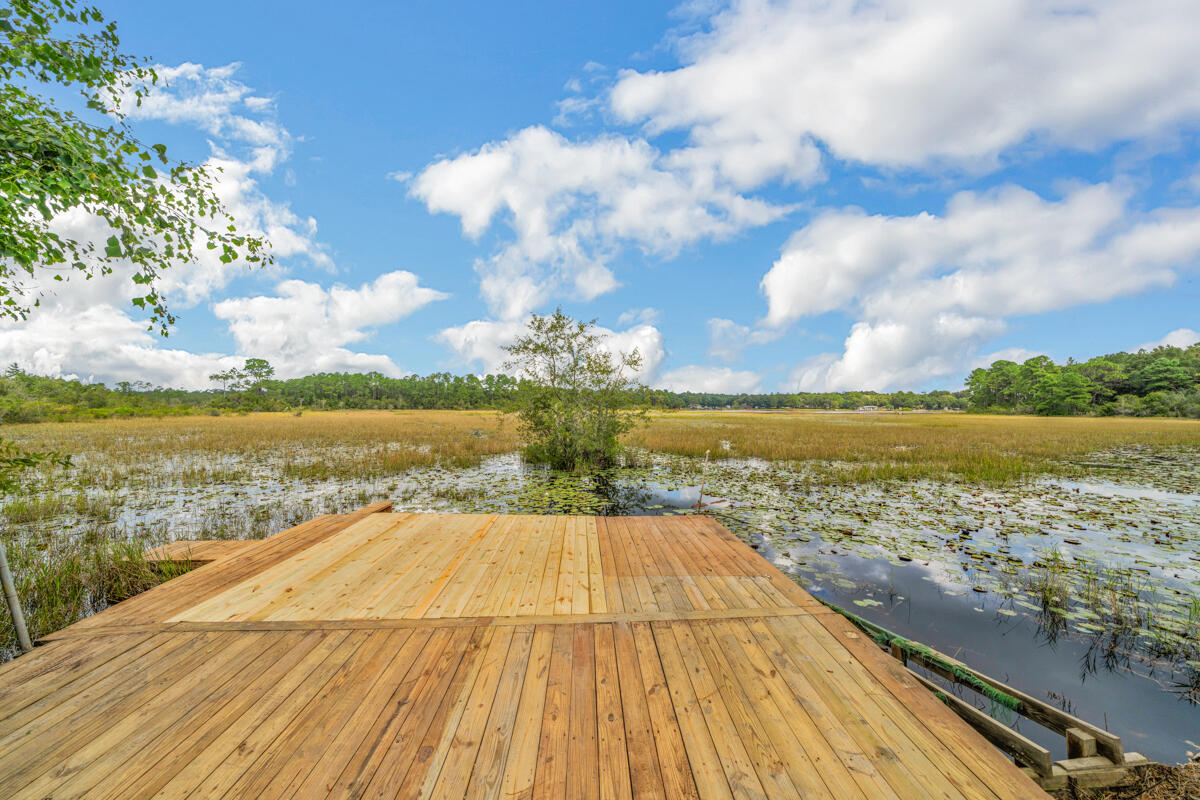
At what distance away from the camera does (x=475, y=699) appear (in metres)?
2.35

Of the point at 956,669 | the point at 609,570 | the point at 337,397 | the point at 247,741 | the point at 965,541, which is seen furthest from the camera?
the point at 337,397

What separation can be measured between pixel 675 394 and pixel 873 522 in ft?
128

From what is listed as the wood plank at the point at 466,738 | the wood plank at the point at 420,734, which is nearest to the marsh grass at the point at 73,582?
the wood plank at the point at 420,734

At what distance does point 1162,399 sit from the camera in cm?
5200

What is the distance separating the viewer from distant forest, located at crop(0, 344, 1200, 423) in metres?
50.3

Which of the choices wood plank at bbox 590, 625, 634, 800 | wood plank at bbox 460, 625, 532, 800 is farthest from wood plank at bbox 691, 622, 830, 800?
wood plank at bbox 460, 625, 532, 800

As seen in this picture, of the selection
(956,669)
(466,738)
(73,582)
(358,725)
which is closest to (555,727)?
(466,738)

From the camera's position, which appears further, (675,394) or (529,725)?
(675,394)

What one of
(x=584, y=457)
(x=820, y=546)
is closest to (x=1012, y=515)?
(x=820, y=546)

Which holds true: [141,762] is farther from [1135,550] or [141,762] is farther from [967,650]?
[1135,550]

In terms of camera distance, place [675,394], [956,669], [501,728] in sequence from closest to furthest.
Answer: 1. [501,728]
2. [956,669]
3. [675,394]

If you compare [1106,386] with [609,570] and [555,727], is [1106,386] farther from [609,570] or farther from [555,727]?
[555,727]

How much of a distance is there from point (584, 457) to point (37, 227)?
12136mm

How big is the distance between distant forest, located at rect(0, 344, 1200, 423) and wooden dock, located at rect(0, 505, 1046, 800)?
1604 inches
